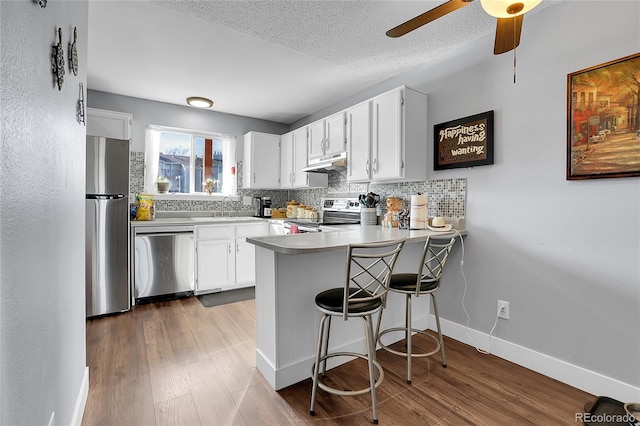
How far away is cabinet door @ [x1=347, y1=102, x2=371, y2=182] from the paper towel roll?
2.00 ft

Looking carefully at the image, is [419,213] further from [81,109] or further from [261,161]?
[261,161]

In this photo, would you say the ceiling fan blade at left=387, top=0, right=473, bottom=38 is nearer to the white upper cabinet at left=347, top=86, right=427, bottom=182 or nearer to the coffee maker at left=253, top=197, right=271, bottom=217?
the white upper cabinet at left=347, top=86, right=427, bottom=182

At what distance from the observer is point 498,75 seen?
2.26 meters

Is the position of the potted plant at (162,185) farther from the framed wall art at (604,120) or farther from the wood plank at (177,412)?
the framed wall art at (604,120)

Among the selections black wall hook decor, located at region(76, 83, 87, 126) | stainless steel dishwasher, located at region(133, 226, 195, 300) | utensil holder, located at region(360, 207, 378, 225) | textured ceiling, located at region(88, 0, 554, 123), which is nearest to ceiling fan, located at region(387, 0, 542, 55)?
textured ceiling, located at region(88, 0, 554, 123)

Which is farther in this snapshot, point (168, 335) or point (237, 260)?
point (237, 260)

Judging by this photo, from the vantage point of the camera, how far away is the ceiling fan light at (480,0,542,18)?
51.5 inches

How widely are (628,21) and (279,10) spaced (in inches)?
80.3

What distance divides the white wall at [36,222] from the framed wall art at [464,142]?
2.52 meters

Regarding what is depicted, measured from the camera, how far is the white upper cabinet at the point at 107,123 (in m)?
3.21

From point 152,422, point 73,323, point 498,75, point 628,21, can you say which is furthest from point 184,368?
point 628,21

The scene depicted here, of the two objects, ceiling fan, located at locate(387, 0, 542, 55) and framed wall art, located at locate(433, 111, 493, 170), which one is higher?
ceiling fan, located at locate(387, 0, 542, 55)

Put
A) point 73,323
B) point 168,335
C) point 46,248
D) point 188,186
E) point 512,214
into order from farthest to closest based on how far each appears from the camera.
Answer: point 188,186 < point 168,335 < point 512,214 < point 73,323 < point 46,248

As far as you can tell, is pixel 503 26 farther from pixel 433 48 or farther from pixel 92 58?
pixel 92 58
